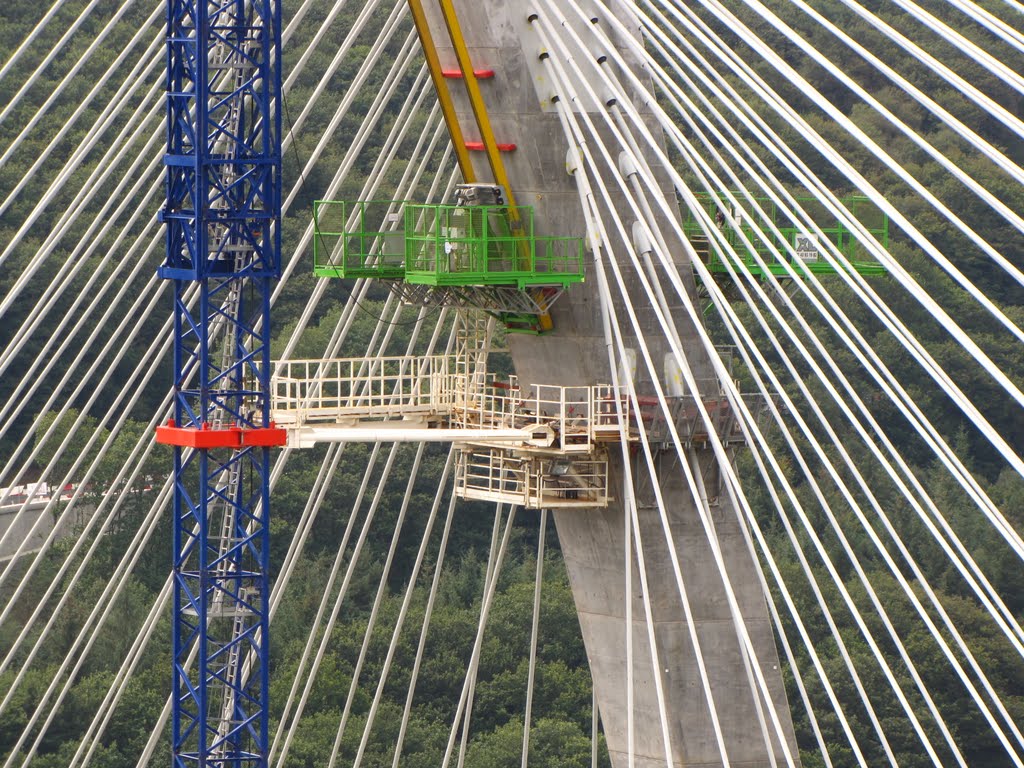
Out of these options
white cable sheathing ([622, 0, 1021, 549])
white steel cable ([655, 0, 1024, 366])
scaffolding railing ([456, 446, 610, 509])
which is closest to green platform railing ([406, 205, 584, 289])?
scaffolding railing ([456, 446, 610, 509])

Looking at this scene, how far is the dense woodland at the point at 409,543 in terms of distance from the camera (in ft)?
159

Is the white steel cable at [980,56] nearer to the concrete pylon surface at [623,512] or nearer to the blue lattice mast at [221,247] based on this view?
the concrete pylon surface at [623,512]

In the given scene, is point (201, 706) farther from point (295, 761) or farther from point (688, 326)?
point (295, 761)

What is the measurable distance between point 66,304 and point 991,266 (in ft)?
84.3

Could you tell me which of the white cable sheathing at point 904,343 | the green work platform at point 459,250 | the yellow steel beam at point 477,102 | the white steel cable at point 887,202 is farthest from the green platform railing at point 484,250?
the white cable sheathing at point 904,343

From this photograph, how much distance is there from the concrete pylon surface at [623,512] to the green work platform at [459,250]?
39cm

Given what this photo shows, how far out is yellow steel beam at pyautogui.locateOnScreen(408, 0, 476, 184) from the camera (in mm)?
22422

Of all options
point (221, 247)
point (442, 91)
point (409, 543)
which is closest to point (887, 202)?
point (442, 91)

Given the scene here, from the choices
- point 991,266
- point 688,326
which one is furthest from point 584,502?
point 991,266

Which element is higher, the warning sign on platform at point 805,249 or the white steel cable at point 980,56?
the warning sign on platform at point 805,249

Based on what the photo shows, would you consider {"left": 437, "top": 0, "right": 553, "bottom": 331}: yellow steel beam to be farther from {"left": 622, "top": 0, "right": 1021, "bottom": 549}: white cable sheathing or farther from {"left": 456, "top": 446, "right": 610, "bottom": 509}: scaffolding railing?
{"left": 622, "top": 0, "right": 1021, "bottom": 549}: white cable sheathing

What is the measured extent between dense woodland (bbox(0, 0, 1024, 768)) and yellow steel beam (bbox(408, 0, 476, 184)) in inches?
997

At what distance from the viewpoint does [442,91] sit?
2272 cm

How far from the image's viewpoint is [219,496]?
24.7 meters
